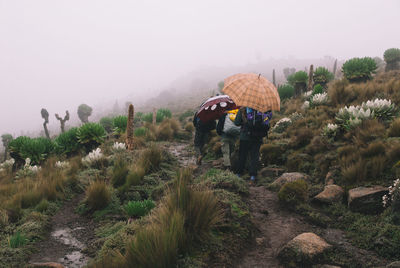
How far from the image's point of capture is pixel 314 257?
280 cm

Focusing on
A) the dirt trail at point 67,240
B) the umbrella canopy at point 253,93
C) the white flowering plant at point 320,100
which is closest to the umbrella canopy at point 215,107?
the umbrella canopy at point 253,93

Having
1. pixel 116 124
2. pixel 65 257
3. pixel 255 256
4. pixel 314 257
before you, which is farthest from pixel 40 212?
pixel 116 124

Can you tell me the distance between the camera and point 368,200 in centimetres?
371

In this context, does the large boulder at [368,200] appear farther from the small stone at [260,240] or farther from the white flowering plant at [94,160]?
the white flowering plant at [94,160]

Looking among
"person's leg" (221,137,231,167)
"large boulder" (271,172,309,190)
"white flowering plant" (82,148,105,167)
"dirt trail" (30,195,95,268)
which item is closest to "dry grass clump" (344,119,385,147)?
"large boulder" (271,172,309,190)

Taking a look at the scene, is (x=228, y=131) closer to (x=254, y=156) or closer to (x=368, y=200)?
(x=254, y=156)

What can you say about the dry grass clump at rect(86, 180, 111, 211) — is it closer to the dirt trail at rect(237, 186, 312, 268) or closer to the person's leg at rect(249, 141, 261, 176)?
the dirt trail at rect(237, 186, 312, 268)

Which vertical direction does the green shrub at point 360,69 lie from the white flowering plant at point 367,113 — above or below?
above

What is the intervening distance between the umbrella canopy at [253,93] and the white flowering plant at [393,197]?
2458mm

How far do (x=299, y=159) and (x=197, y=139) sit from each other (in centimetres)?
299

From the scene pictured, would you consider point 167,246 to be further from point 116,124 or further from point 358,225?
point 116,124

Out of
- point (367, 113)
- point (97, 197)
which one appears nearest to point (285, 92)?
point (367, 113)

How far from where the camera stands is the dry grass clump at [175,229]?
2.41m

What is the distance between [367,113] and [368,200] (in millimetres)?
2892
